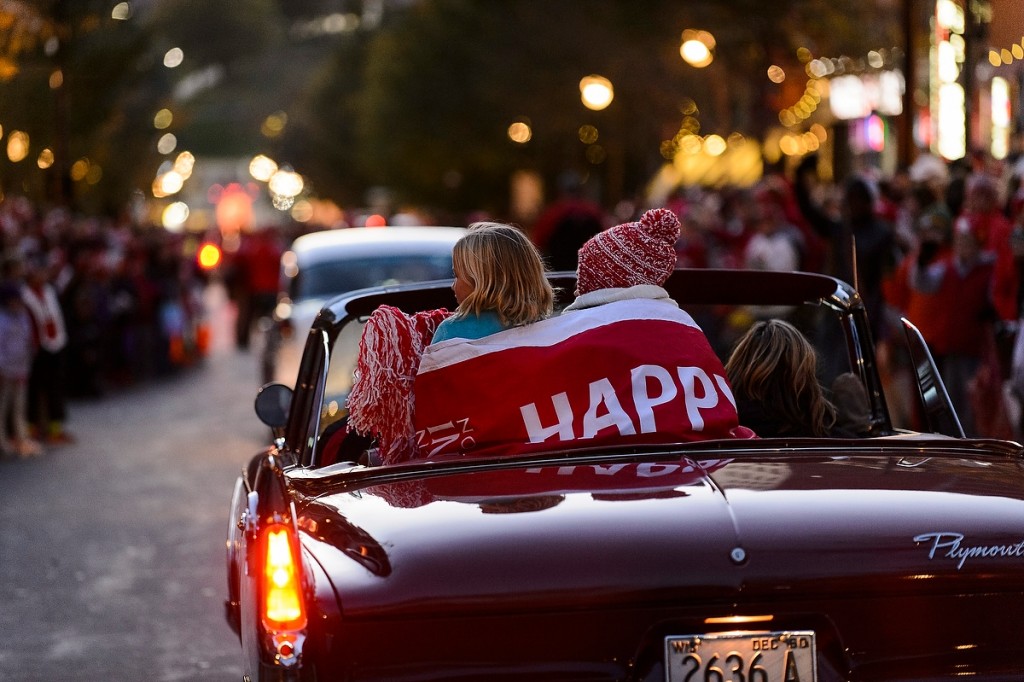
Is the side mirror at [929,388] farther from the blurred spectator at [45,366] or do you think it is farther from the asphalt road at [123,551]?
the blurred spectator at [45,366]

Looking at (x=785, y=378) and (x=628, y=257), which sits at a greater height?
(x=628, y=257)

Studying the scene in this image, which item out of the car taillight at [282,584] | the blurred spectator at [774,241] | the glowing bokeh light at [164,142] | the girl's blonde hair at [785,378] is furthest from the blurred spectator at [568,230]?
the glowing bokeh light at [164,142]

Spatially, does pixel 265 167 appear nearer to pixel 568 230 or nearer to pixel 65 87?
pixel 65 87

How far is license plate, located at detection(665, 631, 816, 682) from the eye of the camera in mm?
3482

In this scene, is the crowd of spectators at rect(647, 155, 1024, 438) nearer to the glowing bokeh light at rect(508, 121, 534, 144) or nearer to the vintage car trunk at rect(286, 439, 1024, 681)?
the vintage car trunk at rect(286, 439, 1024, 681)

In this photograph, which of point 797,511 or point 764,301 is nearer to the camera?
point 797,511

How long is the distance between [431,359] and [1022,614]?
1609 millimetres

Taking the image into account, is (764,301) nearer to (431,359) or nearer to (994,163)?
(431,359)

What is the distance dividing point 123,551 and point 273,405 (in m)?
4.51

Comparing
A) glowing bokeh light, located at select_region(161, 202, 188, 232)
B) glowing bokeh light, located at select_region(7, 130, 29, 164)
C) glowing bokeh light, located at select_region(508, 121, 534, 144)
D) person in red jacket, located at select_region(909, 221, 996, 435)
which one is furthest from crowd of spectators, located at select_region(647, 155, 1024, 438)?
glowing bokeh light, located at select_region(161, 202, 188, 232)

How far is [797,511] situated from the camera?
3.69 metres

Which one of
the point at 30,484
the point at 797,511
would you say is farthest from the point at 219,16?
the point at 797,511

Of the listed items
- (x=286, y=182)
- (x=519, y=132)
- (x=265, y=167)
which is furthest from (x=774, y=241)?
Answer: (x=265, y=167)

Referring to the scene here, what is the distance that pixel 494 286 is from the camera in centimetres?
461
